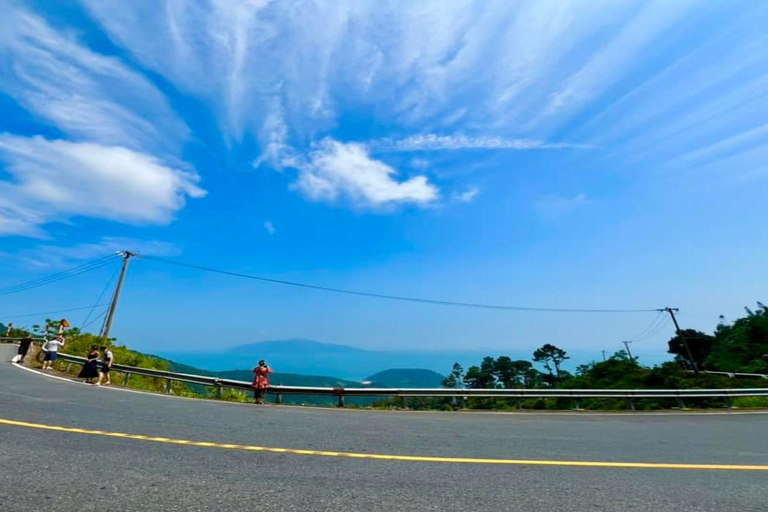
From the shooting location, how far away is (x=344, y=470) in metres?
4.73

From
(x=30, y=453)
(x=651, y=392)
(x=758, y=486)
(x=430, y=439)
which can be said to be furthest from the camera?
(x=651, y=392)

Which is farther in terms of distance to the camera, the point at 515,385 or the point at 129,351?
the point at 515,385

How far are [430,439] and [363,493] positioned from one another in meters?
3.47

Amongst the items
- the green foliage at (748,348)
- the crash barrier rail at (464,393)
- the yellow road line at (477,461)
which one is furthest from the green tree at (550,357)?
the yellow road line at (477,461)

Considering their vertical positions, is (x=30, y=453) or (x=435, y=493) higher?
(x=30, y=453)

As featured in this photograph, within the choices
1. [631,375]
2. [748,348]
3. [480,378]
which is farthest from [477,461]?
[480,378]

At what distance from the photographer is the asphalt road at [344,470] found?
372 cm

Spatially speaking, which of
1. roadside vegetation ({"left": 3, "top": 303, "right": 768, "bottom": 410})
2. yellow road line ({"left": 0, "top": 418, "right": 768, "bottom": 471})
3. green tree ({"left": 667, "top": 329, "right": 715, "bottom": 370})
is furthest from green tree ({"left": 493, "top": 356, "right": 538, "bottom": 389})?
yellow road line ({"left": 0, "top": 418, "right": 768, "bottom": 471})

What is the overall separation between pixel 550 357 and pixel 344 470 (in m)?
107

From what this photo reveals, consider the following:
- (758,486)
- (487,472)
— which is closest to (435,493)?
(487,472)

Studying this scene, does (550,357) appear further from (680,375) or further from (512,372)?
(680,375)

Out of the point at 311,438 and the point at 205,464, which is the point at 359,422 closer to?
the point at 311,438

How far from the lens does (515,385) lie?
8281 cm

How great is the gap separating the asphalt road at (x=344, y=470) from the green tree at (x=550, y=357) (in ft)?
321
